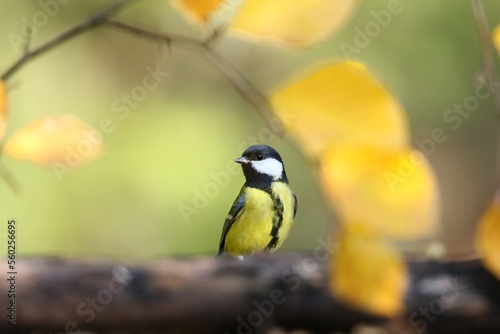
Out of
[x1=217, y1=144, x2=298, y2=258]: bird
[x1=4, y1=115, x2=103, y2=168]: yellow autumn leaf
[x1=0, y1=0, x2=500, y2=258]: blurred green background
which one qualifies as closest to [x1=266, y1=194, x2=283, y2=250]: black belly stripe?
[x1=217, y1=144, x2=298, y2=258]: bird

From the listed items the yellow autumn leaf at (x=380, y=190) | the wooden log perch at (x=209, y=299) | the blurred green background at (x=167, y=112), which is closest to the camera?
the yellow autumn leaf at (x=380, y=190)

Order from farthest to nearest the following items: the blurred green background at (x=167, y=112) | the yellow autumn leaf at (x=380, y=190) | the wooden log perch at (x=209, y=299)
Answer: the blurred green background at (x=167, y=112) < the wooden log perch at (x=209, y=299) < the yellow autumn leaf at (x=380, y=190)

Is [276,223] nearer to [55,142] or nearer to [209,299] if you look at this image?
[209,299]

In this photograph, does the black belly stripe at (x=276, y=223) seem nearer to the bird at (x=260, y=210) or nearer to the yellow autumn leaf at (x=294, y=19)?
the bird at (x=260, y=210)

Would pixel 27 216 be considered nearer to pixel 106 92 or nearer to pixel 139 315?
pixel 106 92

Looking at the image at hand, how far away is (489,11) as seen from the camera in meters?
1.30

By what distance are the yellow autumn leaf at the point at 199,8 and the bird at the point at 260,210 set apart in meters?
0.20

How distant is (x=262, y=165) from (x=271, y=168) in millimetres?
13

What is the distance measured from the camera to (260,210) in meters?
0.50

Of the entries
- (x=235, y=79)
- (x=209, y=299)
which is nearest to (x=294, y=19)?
(x=235, y=79)

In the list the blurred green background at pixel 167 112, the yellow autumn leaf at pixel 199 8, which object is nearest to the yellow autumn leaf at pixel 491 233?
the yellow autumn leaf at pixel 199 8

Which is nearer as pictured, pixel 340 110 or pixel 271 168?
pixel 340 110

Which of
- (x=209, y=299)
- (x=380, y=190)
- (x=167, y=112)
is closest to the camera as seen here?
(x=380, y=190)

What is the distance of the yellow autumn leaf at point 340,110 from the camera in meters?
0.27
